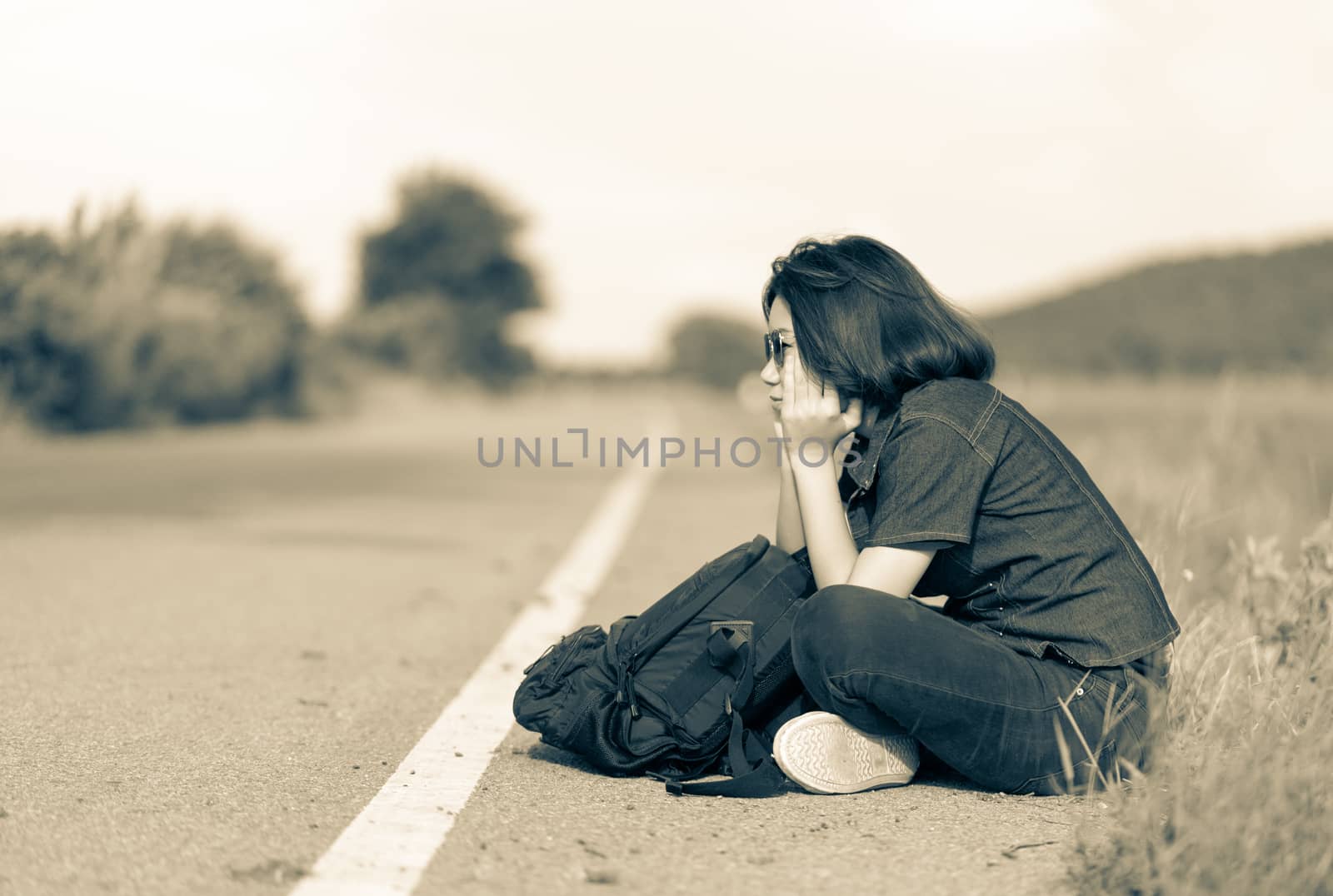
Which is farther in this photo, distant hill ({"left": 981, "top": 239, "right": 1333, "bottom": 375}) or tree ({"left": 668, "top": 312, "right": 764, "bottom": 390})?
tree ({"left": 668, "top": 312, "right": 764, "bottom": 390})

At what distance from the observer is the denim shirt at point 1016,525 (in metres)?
2.99

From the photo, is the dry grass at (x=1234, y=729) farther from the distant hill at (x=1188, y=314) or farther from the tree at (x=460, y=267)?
the tree at (x=460, y=267)

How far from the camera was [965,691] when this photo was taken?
9.73 feet

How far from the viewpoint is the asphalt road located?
8.32 ft

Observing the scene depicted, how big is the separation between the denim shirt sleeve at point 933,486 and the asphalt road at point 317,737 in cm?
60

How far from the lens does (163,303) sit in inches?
675

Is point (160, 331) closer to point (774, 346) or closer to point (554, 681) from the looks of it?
point (554, 681)

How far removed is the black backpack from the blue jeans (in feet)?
0.63

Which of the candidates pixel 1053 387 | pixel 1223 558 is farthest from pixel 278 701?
pixel 1053 387

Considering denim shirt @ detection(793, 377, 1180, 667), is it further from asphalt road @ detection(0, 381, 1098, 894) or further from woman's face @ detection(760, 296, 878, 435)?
asphalt road @ detection(0, 381, 1098, 894)

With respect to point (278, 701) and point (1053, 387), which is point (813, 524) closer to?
point (278, 701)

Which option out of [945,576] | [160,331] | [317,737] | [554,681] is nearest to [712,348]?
[160,331]

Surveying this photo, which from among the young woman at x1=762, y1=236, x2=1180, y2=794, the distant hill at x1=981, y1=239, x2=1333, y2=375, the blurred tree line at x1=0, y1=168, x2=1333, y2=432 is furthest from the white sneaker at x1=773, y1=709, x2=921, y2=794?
the distant hill at x1=981, y1=239, x2=1333, y2=375

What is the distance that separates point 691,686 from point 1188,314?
240ft
